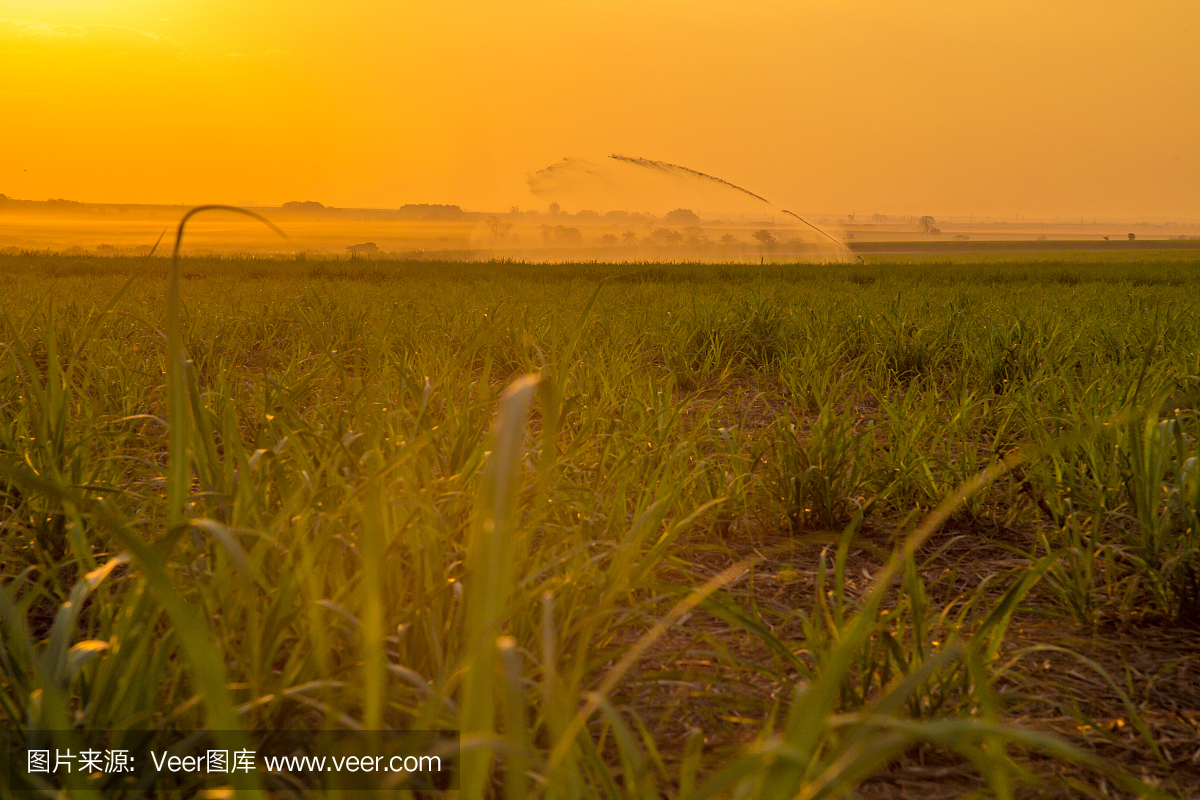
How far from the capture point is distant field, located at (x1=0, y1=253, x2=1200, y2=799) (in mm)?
830

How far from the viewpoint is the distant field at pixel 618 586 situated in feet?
2.72

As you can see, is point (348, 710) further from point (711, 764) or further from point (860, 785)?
point (860, 785)

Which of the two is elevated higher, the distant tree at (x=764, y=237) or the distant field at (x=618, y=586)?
the distant tree at (x=764, y=237)

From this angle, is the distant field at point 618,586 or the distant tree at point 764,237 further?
the distant tree at point 764,237

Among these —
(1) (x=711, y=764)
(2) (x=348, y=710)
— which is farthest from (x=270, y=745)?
(1) (x=711, y=764)

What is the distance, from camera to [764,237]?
2753 cm

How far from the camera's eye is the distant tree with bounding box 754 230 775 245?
2717 centimetres

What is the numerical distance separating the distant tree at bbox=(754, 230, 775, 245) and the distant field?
2480cm

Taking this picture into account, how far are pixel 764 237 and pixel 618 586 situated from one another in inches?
1084

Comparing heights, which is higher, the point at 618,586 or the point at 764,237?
the point at 764,237

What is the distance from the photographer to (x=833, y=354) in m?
4.01

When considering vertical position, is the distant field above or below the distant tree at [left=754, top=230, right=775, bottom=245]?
below

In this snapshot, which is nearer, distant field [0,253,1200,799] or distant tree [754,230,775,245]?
distant field [0,253,1200,799]

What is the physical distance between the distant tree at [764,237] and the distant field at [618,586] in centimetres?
2480
